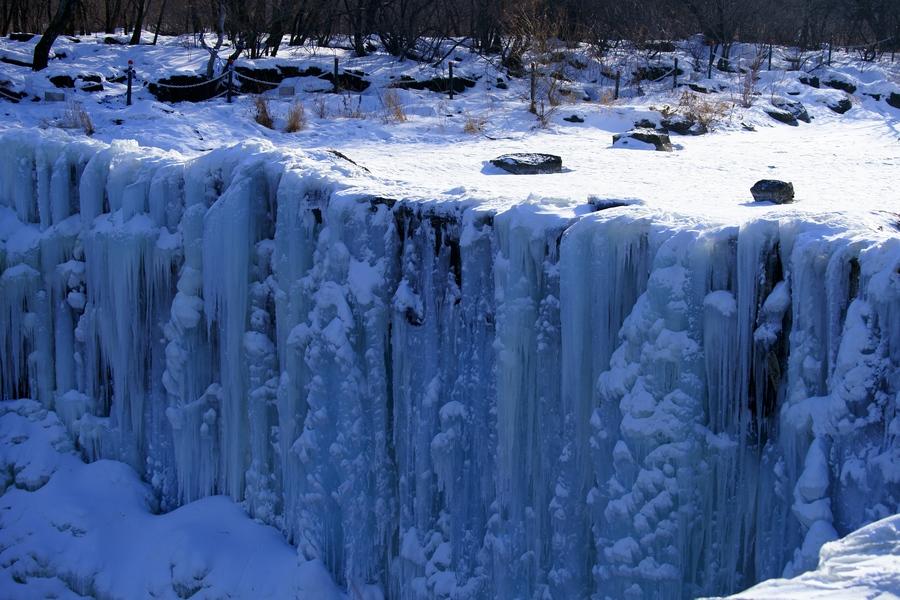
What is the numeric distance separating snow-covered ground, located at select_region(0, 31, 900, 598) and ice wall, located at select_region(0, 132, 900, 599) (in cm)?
1

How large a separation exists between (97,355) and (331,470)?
2.65 meters

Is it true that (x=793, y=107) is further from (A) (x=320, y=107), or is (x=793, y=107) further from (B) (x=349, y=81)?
(A) (x=320, y=107)

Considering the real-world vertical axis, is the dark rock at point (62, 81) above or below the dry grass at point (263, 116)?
above

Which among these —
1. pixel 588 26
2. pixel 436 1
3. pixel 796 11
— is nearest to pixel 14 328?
pixel 436 1

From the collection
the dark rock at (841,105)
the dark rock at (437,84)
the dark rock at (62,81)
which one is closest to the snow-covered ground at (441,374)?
the dark rock at (437,84)

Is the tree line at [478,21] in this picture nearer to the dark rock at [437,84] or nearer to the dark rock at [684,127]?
the dark rock at [437,84]

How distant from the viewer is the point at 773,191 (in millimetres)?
6840

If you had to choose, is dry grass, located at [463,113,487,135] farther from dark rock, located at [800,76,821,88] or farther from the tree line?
dark rock, located at [800,76,821,88]

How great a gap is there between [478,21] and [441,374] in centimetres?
1575

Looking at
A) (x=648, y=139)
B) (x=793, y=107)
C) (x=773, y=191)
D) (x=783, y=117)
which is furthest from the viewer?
(x=793, y=107)

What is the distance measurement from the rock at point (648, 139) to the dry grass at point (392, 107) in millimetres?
3204

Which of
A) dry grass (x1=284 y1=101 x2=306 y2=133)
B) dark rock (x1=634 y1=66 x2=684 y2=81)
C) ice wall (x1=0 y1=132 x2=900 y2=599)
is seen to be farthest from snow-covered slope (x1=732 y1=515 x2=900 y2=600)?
dark rock (x1=634 y1=66 x2=684 y2=81)

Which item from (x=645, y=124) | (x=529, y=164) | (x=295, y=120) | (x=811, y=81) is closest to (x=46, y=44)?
(x=295, y=120)

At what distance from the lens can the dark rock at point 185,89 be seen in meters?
14.9
